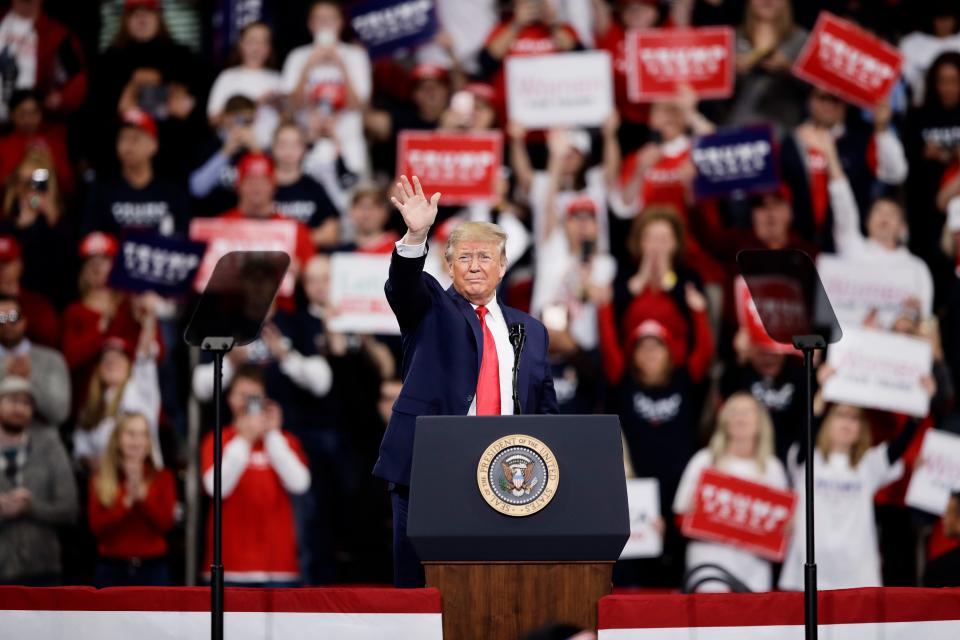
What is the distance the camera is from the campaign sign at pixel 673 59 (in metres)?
9.06

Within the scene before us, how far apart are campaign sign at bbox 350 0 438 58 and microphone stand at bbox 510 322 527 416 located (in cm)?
528

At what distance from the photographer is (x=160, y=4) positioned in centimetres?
1034

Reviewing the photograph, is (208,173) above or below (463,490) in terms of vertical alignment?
above

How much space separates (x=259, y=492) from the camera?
308 inches

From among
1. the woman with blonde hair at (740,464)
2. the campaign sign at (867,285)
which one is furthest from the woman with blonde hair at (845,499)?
the campaign sign at (867,285)

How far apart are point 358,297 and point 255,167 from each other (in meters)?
1.05

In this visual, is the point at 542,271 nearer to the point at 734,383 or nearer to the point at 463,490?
the point at 734,383

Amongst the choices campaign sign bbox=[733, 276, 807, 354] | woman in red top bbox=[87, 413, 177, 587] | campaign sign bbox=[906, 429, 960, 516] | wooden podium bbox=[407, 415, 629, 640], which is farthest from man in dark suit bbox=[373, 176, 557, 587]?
campaign sign bbox=[906, 429, 960, 516]

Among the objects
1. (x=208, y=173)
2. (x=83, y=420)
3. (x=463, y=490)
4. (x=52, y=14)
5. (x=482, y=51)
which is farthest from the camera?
(x=52, y=14)

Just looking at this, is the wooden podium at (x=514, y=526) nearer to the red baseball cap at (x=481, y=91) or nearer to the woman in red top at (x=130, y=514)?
the woman in red top at (x=130, y=514)

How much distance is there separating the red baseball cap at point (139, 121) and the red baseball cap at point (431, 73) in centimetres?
158

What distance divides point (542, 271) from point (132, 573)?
2.64 metres

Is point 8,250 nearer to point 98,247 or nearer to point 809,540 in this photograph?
point 98,247

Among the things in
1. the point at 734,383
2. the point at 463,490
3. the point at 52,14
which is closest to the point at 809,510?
the point at 463,490
